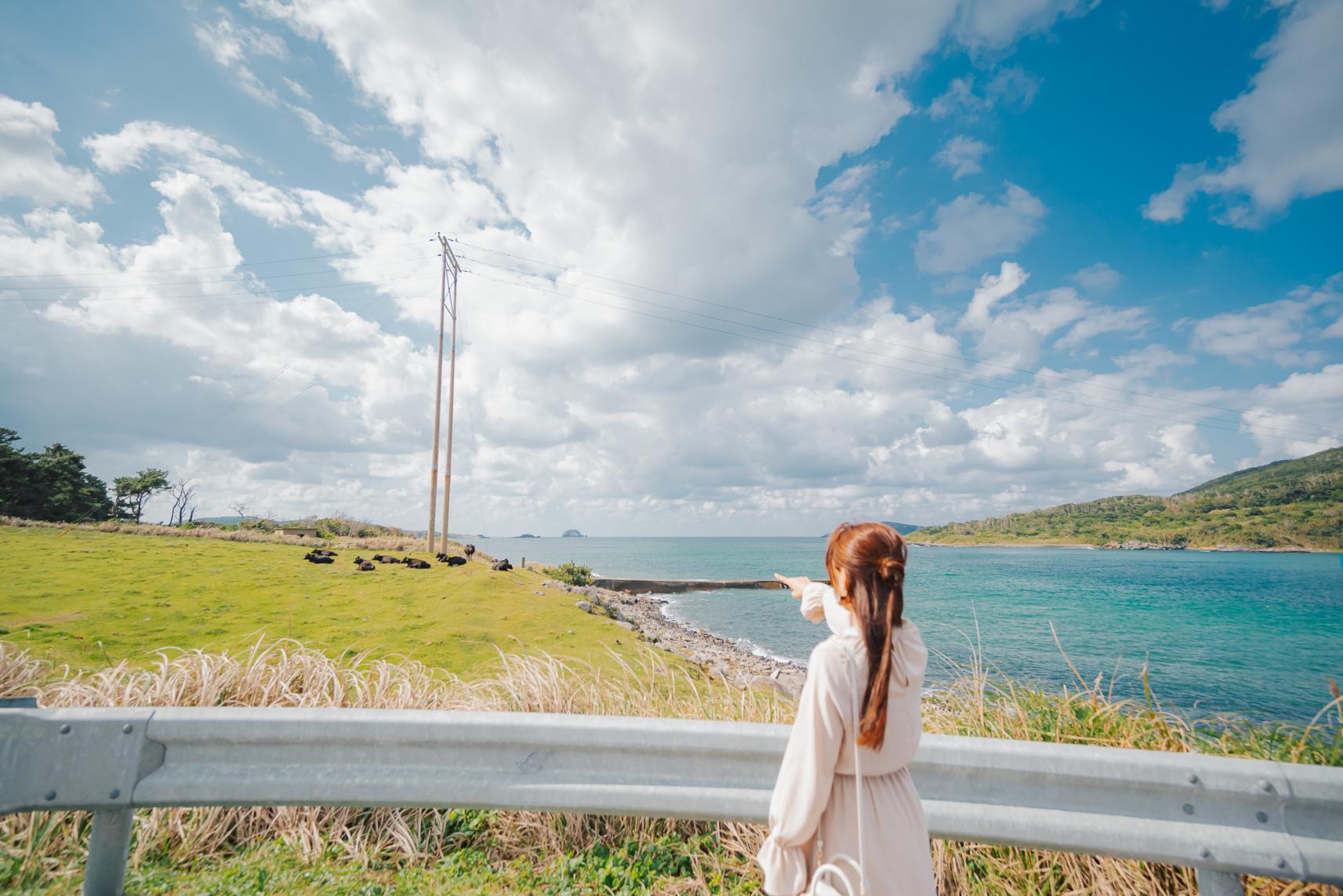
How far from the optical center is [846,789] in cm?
165

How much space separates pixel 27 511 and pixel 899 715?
113 feet

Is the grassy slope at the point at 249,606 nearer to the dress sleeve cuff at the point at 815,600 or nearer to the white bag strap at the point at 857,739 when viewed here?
the dress sleeve cuff at the point at 815,600

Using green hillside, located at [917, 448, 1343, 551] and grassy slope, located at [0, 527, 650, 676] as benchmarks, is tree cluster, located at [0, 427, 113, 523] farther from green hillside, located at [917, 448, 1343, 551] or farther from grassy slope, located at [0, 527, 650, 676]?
green hillside, located at [917, 448, 1343, 551]

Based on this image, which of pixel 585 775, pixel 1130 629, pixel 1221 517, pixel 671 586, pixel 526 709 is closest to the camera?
pixel 585 775

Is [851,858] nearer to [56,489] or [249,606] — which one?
[249,606]

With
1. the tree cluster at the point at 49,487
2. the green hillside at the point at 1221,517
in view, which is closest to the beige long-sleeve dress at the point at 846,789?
the tree cluster at the point at 49,487

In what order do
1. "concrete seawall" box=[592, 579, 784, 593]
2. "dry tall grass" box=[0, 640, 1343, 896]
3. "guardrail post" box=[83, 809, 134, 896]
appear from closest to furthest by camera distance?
"guardrail post" box=[83, 809, 134, 896] → "dry tall grass" box=[0, 640, 1343, 896] → "concrete seawall" box=[592, 579, 784, 593]

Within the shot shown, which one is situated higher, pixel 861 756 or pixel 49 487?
pixel 49 487

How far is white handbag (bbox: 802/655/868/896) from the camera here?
4.78ft

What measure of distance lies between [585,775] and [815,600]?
4.15 ft

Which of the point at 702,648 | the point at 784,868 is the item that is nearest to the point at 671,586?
the point at 702,648

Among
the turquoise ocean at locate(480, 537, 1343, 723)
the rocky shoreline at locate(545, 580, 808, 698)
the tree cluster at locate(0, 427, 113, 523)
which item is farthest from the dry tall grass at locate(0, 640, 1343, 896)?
the tree cluster at locate(0, 427, 113, 523)

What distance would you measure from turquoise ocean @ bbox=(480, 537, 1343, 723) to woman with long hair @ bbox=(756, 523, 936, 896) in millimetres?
1451

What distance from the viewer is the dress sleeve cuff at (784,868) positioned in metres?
1.59
